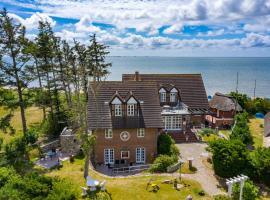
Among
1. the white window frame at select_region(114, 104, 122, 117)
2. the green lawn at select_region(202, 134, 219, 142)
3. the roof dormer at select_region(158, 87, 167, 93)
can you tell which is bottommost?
the green lawn at select_region(202, 134, 219, 142)

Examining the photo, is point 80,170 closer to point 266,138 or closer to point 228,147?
point 228,147

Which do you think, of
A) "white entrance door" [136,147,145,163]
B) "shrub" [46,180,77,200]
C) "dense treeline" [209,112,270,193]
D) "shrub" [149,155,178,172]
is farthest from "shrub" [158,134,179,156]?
"shrub" [46,180,77,200]

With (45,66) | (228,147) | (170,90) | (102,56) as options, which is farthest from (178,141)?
(45,66)

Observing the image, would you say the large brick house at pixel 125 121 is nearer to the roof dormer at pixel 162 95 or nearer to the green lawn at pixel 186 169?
the green lawn at pixel 186 169

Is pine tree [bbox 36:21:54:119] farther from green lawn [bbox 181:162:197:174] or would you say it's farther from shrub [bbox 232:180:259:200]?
shrub [bbox 232:180:259:200]

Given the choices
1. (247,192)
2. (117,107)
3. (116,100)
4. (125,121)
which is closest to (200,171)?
(247,192)

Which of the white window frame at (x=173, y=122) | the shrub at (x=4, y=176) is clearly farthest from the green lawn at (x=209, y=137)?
the shrub at (x=4, y=176)
